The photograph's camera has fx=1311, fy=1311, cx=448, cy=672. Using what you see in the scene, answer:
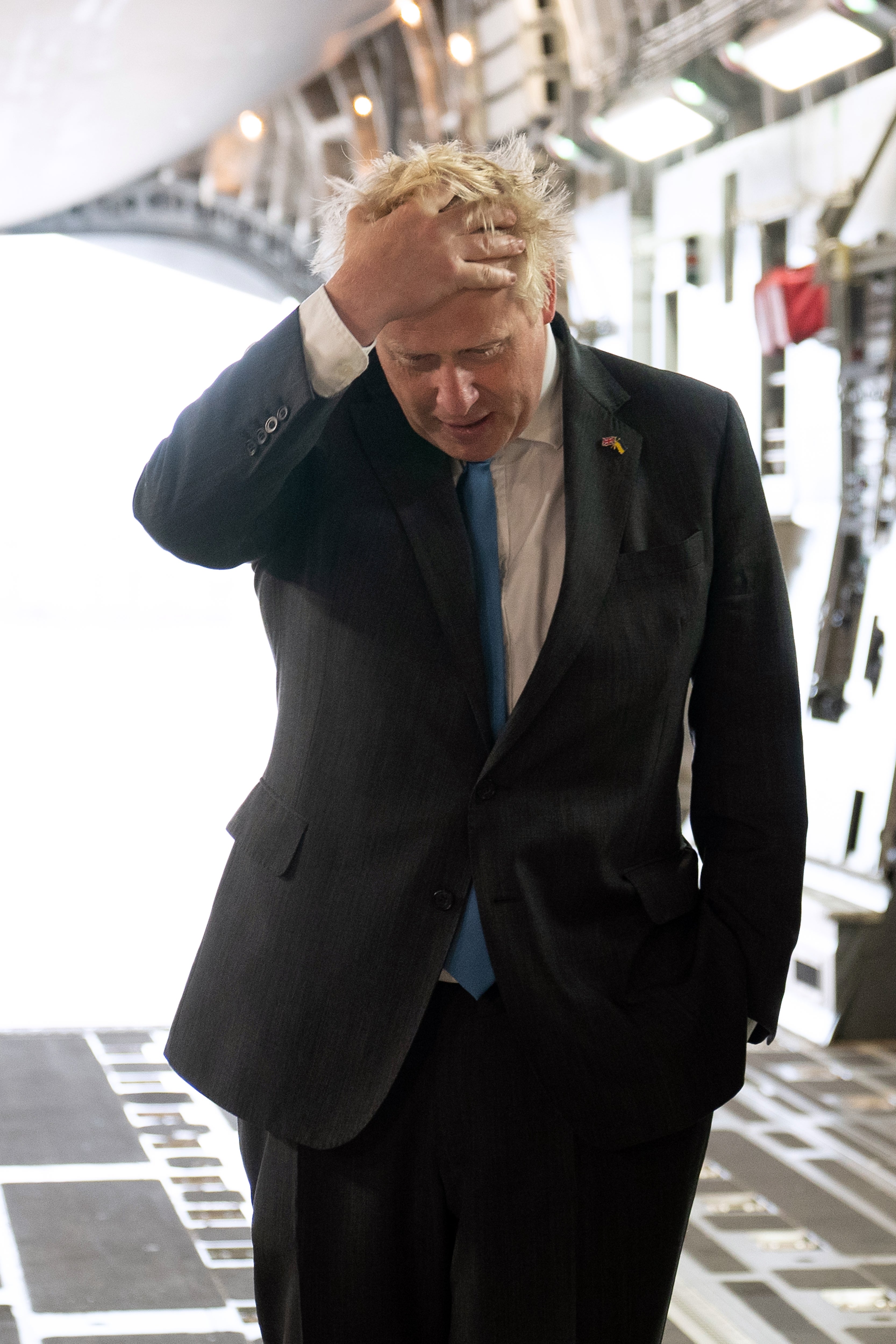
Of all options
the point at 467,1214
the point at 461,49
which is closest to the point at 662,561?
the point at 467,1214

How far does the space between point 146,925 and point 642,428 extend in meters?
3.51

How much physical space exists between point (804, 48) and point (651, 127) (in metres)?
0.74

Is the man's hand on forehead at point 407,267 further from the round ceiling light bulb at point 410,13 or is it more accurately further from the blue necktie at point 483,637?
the round ceiling light bulb at point 410,13

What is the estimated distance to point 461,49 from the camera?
5.21 metres

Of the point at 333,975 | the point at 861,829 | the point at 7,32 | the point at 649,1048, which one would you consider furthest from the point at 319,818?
the point at 7,32

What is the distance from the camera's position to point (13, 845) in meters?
5.35

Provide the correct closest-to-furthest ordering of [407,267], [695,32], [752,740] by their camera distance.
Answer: [407,267] < [752,740] < [695,32]

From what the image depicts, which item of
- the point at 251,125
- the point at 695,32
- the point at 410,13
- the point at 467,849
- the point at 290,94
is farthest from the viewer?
the point at 251,125

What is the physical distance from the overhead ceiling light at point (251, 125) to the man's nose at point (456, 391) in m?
5.99

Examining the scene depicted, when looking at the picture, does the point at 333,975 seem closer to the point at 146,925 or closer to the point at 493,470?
the point at 493,470

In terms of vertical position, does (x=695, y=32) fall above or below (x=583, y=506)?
above

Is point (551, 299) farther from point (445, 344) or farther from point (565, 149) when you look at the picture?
point (565, 149)

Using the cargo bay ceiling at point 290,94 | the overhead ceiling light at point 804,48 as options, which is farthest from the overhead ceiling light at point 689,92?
the overhead ceiling light at point 804,48

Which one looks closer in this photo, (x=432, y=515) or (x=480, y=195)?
(x=480, y=195)
